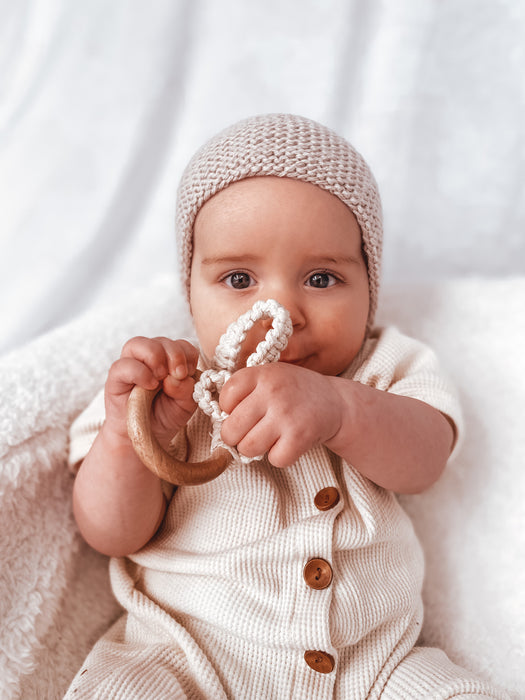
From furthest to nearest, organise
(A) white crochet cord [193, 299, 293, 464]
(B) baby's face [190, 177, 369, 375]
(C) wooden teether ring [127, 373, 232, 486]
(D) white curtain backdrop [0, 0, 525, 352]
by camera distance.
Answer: (D) white curtain backdrop [0, 0, 525, 352], (B) baby's face [190, 177, 369, 375], (A) white crochet cord [193, 299, 293, 464], (C) wooden teether ring [127, 373, 232, 486]

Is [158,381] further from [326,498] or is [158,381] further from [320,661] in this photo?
[320,661]

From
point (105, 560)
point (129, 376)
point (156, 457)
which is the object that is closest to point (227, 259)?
point (129, 376)

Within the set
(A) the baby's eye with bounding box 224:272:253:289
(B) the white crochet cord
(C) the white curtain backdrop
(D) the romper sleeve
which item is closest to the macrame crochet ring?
(B) the white crochet cord

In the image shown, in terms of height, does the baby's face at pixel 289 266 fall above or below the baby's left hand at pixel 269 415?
above

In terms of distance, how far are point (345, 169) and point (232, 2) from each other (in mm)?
771

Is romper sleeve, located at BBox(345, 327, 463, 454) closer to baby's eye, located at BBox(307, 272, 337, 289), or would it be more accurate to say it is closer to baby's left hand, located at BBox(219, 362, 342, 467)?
baby's eye, located at BBox(307, 272, 337, 289)

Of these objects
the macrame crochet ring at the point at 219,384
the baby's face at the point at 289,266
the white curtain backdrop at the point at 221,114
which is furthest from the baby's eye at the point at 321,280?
the white curtain backdrop at the point at 221,114

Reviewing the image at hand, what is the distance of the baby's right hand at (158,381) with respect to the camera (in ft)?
2.84

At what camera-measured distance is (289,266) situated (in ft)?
3.26

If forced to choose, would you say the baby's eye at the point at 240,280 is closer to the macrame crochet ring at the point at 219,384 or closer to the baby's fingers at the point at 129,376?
the macrame crochet ring at the point at 219,384

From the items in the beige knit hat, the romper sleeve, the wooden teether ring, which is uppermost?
the beige knit hat

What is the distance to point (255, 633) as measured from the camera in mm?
936

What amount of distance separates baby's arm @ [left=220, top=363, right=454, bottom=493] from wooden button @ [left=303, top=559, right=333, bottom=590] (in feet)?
0.50

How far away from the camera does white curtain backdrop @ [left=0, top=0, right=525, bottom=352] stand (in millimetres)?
1533
